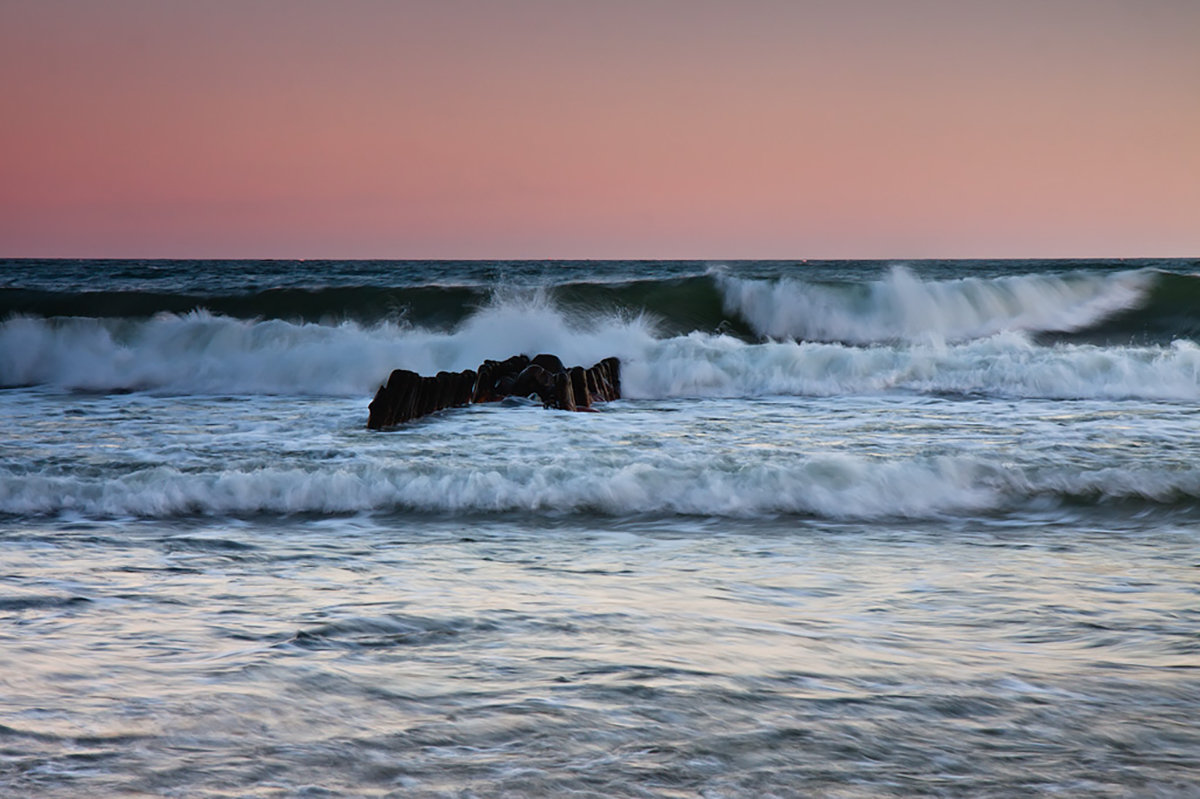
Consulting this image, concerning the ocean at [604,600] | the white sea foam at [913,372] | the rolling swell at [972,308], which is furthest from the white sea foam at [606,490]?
the rolling swell at [972,308]

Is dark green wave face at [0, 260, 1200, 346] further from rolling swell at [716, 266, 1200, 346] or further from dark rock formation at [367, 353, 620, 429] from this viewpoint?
dark rock formation at [367, 353, 620, 429]

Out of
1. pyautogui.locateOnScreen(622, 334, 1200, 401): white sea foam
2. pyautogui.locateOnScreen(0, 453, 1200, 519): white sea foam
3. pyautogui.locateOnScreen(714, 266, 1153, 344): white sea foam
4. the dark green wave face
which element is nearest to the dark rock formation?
pyautogui.locateOnScreen(622, 334, 1200, 401): white sea foam

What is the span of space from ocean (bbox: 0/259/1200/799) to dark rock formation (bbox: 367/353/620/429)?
0.76ft

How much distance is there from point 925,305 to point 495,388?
456 inches

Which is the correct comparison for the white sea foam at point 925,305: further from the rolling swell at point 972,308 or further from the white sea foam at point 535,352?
the white sea foam at point 535,352

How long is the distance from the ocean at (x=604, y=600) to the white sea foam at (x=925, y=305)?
7.69 metres

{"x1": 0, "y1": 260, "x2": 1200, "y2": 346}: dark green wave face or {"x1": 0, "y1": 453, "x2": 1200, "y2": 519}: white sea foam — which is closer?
{"x1": 0, "y1": 453, "x2": 1200, "y2": 519}: white sea foam

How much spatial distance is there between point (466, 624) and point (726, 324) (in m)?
16.4

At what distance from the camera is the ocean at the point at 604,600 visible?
7.83ft

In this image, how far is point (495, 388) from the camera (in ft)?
36.0

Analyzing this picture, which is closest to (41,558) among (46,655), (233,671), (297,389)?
(46,655)

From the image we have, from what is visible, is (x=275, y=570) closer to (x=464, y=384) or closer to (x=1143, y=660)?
(x=1143, y=660)

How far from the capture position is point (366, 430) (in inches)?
342

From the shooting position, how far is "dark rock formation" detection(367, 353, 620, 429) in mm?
8969
